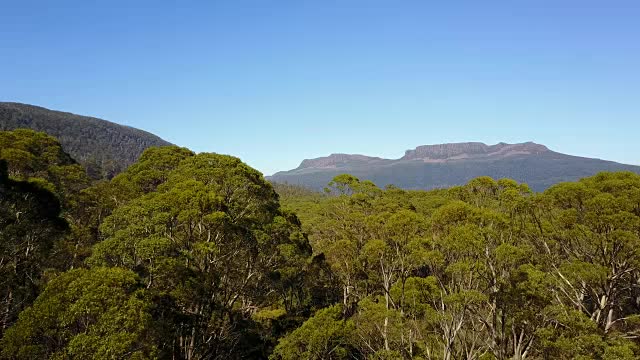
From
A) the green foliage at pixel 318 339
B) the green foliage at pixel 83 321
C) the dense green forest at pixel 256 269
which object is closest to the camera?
the green foliage at pixel 83 321

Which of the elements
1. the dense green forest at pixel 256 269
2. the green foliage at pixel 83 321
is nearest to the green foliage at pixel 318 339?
the dense green forest at pixel 256 269

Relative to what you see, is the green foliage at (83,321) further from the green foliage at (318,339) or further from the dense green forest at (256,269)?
the green foliage at (318,339)

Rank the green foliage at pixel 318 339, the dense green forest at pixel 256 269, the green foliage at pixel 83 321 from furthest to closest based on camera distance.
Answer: the green foliage at pixel 318 339
the dense green forest at pixel 256 269
the green foliage at pixel 83 321

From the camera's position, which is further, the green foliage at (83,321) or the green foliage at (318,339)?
the green foliage at (318,339)

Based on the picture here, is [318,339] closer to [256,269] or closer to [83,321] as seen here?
[256,269]

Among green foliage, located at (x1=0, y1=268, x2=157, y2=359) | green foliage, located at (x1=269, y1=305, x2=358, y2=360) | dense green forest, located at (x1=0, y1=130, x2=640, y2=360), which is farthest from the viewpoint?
green foliage, located at (x1=269, y1=305, x2=358, y2=360)

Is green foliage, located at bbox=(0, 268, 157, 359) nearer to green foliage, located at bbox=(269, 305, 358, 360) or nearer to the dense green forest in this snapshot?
the dense green forest

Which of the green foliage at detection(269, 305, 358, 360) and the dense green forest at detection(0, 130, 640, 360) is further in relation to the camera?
the green foliage at detection(269, 305, 358, 360)

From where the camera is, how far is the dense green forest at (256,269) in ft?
48.0

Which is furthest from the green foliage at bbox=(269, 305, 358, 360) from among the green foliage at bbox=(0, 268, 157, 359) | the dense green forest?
the green foliage at bbox=(0, 268, 157, 359)

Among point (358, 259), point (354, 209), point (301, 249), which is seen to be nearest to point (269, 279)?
point (301, 249)

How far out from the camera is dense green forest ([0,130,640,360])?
14.6 metres

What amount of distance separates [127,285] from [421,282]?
20.3 metres

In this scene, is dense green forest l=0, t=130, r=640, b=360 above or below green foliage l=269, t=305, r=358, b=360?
above
